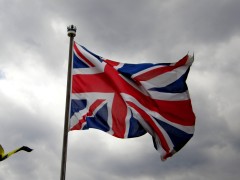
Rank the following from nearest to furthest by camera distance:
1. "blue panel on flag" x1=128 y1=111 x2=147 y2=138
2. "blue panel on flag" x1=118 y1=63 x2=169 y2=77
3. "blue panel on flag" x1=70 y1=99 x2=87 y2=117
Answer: "blue panel on flag" x1=70 y1=99 x2=87 y2=117
"blue panel on flag" x1=128 y1=111 x2=147 y2=138
"blue panel on flag" x1=118 y1=63 x2=169 y2=77

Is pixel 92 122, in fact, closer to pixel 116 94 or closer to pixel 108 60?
pixel 116 94

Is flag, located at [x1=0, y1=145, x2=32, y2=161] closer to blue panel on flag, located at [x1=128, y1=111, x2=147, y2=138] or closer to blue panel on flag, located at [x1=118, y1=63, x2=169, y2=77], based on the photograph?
blue panel on flag, located at [x1=128, y1=111, x2=147, y2=138]

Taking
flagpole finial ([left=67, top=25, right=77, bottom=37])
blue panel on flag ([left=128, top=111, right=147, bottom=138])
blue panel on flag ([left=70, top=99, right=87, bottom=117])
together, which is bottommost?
blue panel on flag ([left=128, top=111, right=147, bottom=138])

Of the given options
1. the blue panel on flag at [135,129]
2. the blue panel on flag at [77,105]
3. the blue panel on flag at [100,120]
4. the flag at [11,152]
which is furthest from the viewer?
the blue panel on flag at [135,129]

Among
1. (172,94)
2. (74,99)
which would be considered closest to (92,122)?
(74,99)

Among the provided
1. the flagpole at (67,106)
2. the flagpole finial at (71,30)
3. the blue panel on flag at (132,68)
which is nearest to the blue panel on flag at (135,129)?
the blue panel on flag at (132,68)

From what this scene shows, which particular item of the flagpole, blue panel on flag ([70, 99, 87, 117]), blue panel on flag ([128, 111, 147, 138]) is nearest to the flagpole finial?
the flagpole

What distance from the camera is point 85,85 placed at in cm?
2238

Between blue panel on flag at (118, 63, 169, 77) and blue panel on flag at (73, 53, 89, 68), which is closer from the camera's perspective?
blue panel on flag at (73, 53, 89, 68)

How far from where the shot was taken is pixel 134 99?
76.8 feet

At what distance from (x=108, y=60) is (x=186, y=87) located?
4.43 m

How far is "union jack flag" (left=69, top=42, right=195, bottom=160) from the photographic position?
860 inches

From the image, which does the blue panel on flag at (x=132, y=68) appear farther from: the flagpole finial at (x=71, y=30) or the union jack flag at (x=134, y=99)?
the flagpole finial at (x=71, y=30)

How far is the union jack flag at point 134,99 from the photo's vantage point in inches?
860
